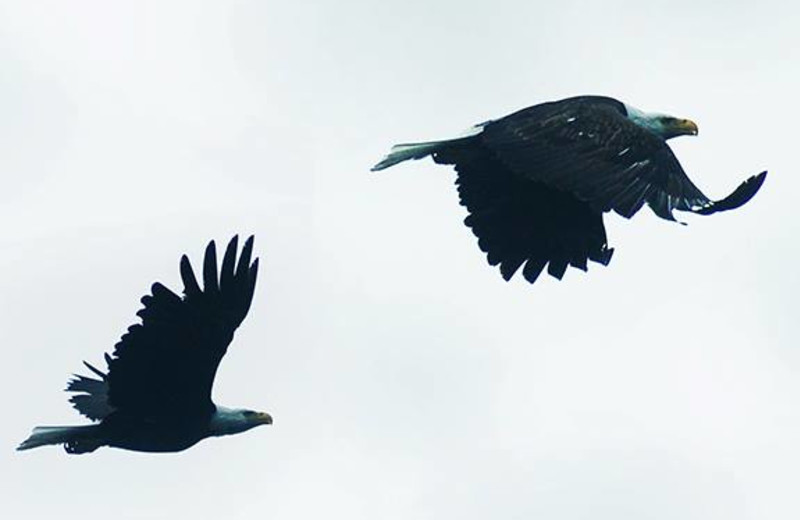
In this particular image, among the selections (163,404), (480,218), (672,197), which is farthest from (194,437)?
(672,197)

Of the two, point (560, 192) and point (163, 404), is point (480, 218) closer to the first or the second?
point (560, 192)

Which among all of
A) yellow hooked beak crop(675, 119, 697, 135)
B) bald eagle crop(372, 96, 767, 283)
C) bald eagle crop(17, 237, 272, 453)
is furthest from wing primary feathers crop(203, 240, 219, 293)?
yellow hooked beak crop(675, 119, 697, 135)

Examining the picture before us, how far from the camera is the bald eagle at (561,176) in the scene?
22609 millimetres

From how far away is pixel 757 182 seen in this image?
21625mm

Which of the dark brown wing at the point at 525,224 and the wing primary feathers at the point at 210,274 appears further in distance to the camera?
the dark brown wing at the point at 525,224

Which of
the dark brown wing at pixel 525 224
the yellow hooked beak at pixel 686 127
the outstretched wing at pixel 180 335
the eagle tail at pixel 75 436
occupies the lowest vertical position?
the eagle tail at pixel 75 436

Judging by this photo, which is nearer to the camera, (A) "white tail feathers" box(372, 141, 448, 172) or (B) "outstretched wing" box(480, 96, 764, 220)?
(B) "outstretched wing" box(480, 96, 764, 220)

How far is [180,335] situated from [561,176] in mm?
3251

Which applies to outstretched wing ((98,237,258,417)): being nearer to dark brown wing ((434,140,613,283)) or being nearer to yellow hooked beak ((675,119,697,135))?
dark brown wing ((434,140,613,283))

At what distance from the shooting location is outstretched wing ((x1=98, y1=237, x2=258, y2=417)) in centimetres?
2341

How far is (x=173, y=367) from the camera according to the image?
2380 centimetres

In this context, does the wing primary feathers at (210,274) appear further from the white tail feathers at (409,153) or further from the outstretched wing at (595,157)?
the outstretched wing at (595,157)

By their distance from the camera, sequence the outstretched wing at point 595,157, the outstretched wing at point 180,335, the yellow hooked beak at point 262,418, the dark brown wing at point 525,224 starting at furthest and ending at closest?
the yellow hooked beak at point 262,418 → the dark brown wing at point 525,224 → the outstretched wing at point 180,335 → the outstretched wing at point 595,157

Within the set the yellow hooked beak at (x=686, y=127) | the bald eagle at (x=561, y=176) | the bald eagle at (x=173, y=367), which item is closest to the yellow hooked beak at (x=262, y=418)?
the bald eagle at (x=173, y=367)
